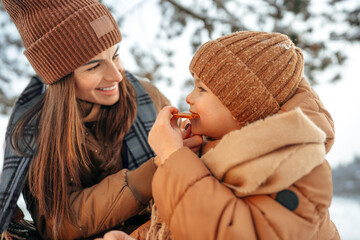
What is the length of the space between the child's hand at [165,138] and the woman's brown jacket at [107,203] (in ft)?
0.94

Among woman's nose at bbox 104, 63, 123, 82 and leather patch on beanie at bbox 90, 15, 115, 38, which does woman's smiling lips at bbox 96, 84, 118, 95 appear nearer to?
woman's nose at bbox 104, 63, 123, 82

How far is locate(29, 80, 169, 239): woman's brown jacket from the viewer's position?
1.29 meters

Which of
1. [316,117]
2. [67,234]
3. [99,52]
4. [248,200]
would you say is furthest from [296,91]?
[67,234]

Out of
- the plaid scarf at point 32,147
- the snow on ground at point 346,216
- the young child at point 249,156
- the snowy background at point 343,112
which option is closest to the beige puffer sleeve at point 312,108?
the young child at point 249,156

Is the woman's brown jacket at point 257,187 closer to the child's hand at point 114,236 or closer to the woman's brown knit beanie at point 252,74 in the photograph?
the woman's brown knit beanie at point 252,74

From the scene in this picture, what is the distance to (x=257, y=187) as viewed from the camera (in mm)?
822

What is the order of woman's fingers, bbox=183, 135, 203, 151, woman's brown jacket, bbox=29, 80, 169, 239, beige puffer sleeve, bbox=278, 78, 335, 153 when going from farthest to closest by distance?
woman's brown jacket, bbox=29, 80, 169, 239 → woman's fingers, bbox=183, 135, 203, 151 → beige puffer sleeve, bbox=278, 78, 335, 153

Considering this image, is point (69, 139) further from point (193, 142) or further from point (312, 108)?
point (312, 108)

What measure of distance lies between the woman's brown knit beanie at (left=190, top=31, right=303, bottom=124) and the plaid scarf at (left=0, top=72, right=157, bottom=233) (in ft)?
2.62

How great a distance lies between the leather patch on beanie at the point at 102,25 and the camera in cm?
134

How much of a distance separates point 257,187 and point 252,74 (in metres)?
0.41

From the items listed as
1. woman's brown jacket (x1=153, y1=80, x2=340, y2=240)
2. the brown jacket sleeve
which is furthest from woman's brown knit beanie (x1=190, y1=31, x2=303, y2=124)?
the brown jacket sleeve

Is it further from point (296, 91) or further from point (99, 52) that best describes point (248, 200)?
point (99, 52)

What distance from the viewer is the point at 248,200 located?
0.88 metres
